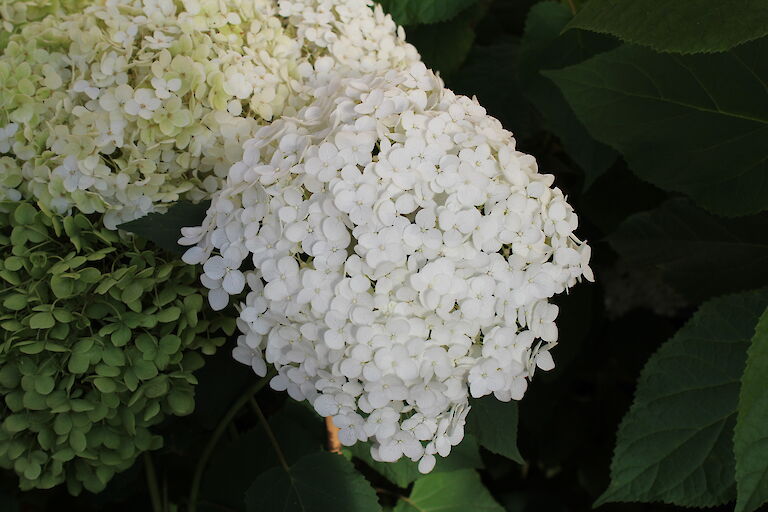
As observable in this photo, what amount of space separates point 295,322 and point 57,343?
0.87ft

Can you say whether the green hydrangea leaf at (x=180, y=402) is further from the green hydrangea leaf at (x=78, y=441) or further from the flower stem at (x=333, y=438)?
the flower stem at (x=333, y=438)

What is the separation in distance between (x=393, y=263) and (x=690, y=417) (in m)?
0.50

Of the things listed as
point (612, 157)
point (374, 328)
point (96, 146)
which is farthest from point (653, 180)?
point (96, 146)

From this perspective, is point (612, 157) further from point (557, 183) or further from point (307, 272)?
point (307, 272)

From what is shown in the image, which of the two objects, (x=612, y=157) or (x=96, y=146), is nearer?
(x=96, y=146)

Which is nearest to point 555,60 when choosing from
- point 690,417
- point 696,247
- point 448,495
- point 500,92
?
point 500,92

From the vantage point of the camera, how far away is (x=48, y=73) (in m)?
0.87

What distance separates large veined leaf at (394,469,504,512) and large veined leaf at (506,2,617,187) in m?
0.50

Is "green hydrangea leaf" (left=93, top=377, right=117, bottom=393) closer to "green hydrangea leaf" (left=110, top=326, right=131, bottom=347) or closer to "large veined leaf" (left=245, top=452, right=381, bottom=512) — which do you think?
"green hydrangea leaf" (left=110, top=326, right=131, bottom=347)

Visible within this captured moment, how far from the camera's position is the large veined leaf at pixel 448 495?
1101 millimetres

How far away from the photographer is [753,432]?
2.42 feet

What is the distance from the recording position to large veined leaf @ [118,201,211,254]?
772mm

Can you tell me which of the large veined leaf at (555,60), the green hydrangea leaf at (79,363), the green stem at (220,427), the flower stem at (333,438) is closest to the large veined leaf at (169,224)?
the green hydrangea leaf at (79,363)

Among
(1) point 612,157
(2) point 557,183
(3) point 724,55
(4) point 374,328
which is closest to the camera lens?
(4) point 374,328
